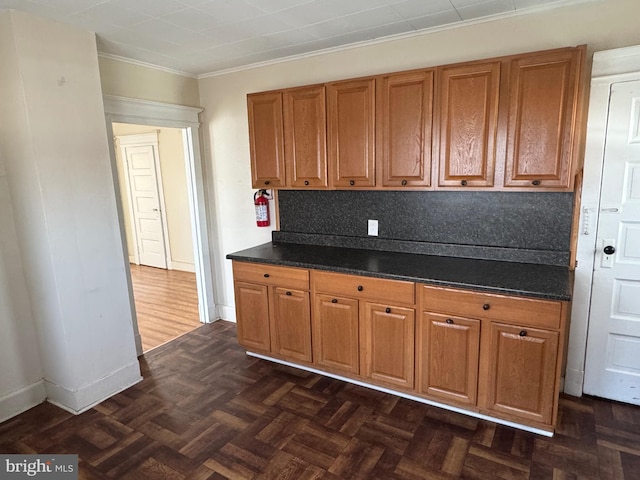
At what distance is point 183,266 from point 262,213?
3.15 metres

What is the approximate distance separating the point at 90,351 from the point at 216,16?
2.29 metres

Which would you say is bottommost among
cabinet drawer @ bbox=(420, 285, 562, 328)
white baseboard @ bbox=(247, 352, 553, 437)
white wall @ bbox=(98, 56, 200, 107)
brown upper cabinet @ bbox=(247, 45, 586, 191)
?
white baseboard @ bbox=(247, 352, 553, 437)

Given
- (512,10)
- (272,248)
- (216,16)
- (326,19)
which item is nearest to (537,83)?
(512,10)

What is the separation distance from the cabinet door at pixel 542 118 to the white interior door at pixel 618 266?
337 mm

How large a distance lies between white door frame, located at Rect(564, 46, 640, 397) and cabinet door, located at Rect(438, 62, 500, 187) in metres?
0.56

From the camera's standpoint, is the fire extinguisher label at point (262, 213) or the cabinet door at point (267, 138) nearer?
the cabinet door at point (267, 138)

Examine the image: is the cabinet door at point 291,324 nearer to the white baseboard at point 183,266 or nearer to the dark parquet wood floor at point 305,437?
the dark parquet wood floor at point 305,437

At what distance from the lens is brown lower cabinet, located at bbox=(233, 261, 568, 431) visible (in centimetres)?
210

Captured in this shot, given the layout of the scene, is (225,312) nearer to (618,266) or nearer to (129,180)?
(618,266)

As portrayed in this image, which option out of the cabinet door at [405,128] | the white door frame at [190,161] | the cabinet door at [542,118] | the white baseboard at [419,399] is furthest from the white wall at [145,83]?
the cabinet door at [542,118]

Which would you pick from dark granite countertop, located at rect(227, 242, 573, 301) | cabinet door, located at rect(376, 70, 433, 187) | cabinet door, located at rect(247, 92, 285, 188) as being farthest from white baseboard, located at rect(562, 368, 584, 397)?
cabinet door, located at rect(247, 92, 285, 188)

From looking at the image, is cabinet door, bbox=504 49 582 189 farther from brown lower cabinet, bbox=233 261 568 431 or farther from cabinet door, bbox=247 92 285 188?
cabinet door, bbox=247 92 285 188

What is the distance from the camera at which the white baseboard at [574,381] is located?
252 centimetres

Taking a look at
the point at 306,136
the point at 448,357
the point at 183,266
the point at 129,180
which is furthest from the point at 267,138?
the point at 129,180
